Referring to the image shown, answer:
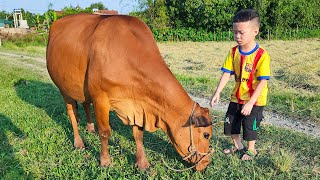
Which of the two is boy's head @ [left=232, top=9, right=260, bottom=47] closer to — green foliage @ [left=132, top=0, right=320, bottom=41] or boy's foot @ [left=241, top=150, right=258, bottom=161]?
boy's foot @ [left=241, top=150, right=258, bottom=161]

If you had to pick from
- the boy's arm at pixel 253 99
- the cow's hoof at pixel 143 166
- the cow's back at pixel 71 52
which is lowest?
the cow's hoof at pixel 143 166

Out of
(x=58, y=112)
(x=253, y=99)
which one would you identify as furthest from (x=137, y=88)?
(x=58, y=112)

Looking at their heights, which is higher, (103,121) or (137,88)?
(137,88)

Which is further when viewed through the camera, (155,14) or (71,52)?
(155,14)

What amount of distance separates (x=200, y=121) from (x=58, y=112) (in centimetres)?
391

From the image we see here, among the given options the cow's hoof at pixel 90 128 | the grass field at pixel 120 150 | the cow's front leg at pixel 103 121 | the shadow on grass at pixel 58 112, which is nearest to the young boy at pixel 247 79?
the grass field at pixel 120 150

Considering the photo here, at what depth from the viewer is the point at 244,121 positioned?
392cm

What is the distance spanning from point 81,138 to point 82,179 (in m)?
1.45

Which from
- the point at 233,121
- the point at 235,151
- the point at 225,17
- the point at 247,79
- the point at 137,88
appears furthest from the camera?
the point at 225,17

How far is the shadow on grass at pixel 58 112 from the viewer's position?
178 inches

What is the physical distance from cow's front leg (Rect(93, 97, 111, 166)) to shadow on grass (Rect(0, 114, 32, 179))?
33.8 inches

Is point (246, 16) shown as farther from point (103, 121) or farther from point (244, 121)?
point (103, 121)

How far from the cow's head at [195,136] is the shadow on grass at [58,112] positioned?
45 centimetres

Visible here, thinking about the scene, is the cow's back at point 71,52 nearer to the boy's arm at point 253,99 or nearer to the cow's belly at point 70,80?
the cow's belly at point 70,80
